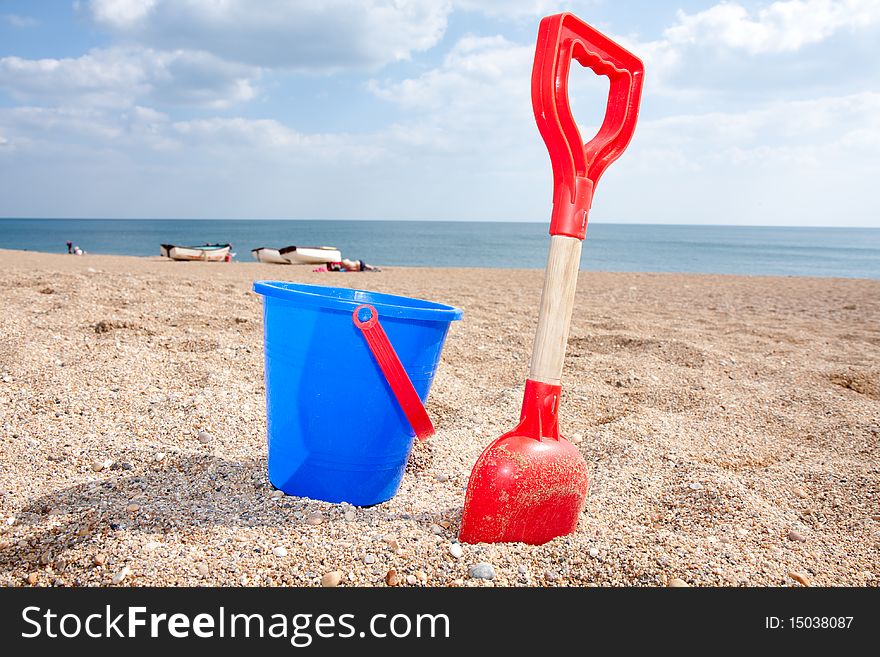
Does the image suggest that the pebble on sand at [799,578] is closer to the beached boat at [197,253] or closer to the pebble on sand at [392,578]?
the pebble on sand at [392,578]

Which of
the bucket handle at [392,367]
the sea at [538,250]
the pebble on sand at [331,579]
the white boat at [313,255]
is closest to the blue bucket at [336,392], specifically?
the bucket handle at [392,367]

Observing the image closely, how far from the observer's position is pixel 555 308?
5.33 feet

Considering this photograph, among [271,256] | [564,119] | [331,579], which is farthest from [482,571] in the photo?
[271,256]

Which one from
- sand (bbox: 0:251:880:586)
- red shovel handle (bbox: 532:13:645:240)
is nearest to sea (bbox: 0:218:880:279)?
sand (bbox: 0:251:880:586)

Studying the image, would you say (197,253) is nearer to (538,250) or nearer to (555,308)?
(555,308)

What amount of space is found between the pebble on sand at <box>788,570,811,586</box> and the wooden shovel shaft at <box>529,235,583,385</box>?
0.75 metres

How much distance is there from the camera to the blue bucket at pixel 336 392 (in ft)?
5.42

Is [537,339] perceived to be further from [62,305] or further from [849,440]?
[62,305]

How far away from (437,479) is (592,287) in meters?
7.30

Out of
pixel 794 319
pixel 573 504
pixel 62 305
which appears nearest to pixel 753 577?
pixel 573 504

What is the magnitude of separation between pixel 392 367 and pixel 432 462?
2.30 feet

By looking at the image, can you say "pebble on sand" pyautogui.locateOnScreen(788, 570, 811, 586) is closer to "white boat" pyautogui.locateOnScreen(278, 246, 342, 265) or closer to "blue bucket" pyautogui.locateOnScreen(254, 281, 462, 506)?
"blue bucket" pyautogui.locateOnScreen(254, 281, 462, 506)

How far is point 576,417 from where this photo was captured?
2.77 metres

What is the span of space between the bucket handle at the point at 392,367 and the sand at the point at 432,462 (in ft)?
0.99
